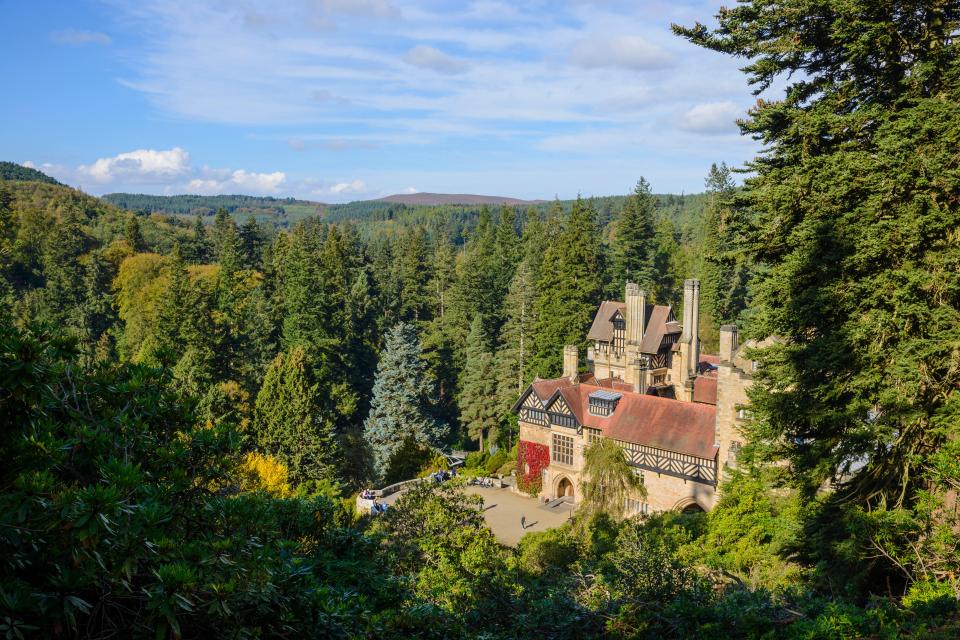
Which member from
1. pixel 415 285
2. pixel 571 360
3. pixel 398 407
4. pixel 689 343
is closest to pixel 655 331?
pixel 689 343

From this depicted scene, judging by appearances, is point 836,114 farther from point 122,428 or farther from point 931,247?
point 122,428

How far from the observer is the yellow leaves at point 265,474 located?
25.7m

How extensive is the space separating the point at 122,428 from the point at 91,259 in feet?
164

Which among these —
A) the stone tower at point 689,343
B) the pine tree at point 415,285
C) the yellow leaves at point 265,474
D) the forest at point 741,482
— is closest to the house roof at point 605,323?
the stone tower at point 689,343

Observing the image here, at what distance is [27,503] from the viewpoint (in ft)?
11.6

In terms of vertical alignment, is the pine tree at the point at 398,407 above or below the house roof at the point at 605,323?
below

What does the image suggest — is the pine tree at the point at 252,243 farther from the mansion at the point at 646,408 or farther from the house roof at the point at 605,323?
the mansion at the point at 646,408

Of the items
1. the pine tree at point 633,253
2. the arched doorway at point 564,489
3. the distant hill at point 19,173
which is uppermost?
the distant hill at point 19,173

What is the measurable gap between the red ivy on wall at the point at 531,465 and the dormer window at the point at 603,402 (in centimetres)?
333

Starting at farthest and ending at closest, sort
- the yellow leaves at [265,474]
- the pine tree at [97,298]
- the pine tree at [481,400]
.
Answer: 1. the pine tree at [97,298]
2. the pine tree at [481,400]
3. the yellow leaves at [265,474]

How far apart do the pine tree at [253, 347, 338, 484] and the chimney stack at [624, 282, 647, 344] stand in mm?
16212

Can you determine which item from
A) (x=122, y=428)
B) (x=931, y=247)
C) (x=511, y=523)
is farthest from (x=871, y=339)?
(x=511, y=523)

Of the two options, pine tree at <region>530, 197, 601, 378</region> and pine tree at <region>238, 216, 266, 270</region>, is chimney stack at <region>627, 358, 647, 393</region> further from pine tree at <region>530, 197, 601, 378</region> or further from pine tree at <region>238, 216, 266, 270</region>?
pine tree at <region>238, 216, 266, 270</region>

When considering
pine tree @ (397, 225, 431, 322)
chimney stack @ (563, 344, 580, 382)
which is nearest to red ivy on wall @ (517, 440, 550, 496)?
chimney stack @ (563, 344, 580, 382)
